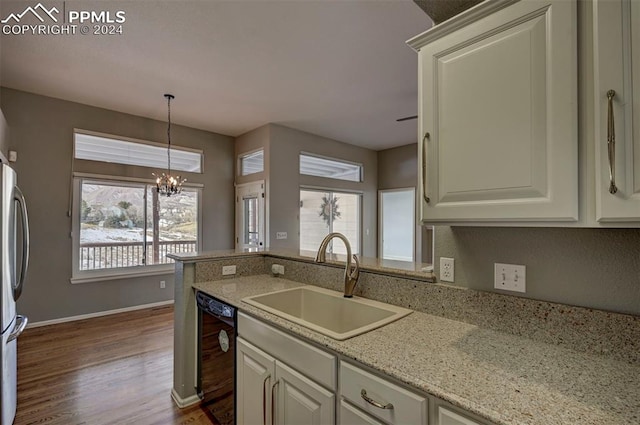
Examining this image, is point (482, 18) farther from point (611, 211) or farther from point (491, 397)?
point (491, 397)

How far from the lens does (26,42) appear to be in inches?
107

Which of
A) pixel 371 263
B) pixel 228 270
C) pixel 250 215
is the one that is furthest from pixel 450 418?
pixel 250 215

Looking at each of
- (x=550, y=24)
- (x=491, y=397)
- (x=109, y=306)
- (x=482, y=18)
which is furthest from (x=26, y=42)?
(x=491, y=397)

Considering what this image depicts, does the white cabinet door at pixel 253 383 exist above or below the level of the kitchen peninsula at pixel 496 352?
below

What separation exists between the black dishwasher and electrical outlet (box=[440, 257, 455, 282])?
1146 mm

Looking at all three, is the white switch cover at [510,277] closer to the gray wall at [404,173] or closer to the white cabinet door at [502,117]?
the white cabinet door at [502,117]

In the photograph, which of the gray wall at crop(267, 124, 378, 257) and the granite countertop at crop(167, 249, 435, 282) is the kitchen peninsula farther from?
the gray wall at crop(267, 124, 378, 257)

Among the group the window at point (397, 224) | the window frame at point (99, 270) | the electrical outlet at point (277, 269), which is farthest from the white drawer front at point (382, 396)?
the window at point (397, 224)

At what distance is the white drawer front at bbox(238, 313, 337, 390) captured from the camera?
1.21 meters

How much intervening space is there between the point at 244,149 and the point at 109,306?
318cm

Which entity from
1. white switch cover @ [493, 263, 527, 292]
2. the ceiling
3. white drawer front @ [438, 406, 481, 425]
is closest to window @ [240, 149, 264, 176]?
the ceiling

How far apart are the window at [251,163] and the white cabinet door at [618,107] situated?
4790 millimetres

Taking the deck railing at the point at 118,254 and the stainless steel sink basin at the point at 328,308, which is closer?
the stainless steel sink basin at the point at 328,308

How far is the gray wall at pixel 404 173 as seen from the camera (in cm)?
620
